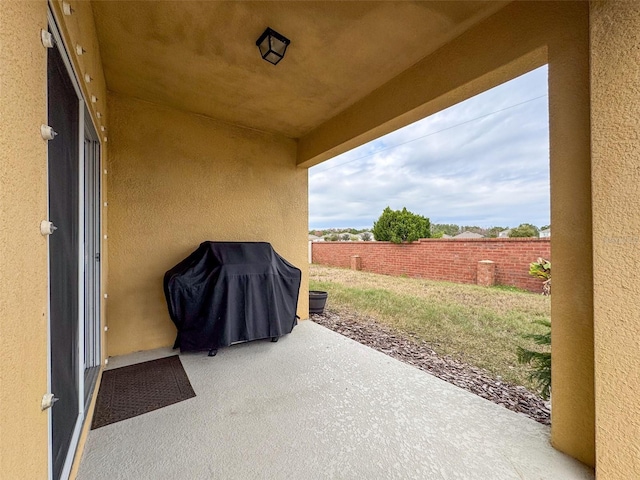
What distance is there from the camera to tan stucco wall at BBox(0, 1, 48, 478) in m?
0.72

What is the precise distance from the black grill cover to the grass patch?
2176 mm

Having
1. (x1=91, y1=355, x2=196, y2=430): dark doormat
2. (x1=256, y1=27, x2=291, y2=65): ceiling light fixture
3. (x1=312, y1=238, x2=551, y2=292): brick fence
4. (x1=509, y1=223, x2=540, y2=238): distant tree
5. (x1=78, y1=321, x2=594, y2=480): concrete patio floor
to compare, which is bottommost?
(x1=78, y1=321, x2=594, y2=480): concrete patio floor

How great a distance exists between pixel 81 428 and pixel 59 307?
3.25 feet

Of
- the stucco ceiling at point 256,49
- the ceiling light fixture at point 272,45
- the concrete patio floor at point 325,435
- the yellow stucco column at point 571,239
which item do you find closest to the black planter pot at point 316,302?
the concrete patio floor at point 325,435


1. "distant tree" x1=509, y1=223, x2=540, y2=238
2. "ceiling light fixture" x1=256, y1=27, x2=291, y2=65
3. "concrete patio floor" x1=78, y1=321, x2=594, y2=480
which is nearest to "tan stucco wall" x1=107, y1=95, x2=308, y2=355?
"concrete patio floor" x1=78, y1=321, x2=594, y2=480

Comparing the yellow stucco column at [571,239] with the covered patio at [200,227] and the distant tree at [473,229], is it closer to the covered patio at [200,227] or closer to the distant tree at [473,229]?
the covered patio at [200,227]

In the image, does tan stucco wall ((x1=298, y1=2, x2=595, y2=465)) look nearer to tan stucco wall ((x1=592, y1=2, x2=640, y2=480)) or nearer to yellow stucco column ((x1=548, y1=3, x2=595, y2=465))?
yellow stucco column ((x1=548, y1=3, x2=595, y2=465))

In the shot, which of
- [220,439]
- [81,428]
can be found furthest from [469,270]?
[81,428]

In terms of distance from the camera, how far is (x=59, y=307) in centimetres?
131

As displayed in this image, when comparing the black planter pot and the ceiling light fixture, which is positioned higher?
the ceiling light fixture

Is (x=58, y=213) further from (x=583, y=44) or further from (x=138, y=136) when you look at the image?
(x=583, y=44)

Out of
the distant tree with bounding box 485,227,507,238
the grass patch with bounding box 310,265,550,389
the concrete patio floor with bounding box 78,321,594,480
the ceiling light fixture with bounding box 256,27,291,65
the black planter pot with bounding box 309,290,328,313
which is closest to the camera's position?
the concrete patio floor with bounding box 78,321,594,480

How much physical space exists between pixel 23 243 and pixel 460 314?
559 cm

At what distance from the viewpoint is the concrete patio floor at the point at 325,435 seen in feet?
5.07
